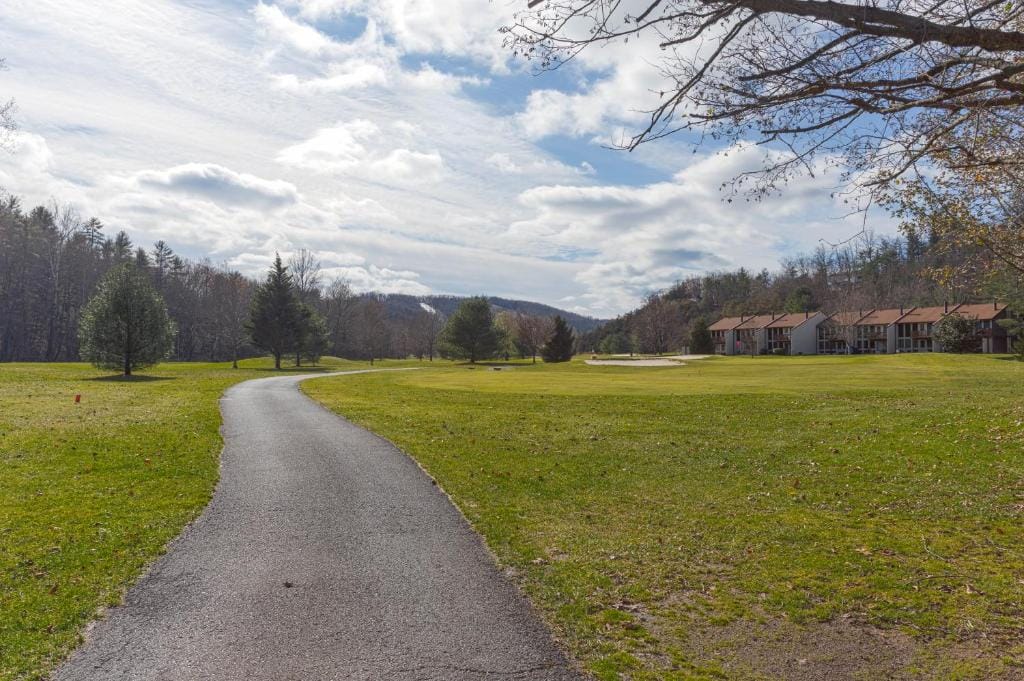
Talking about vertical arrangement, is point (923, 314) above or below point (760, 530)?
above

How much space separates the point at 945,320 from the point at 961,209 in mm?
66656

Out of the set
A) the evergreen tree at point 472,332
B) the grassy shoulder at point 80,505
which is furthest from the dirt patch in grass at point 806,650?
the evergreen tree at point 472,332

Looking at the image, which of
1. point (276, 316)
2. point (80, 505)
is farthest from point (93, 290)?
point (80, 505)

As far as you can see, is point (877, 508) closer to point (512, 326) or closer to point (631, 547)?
point (631, 547)

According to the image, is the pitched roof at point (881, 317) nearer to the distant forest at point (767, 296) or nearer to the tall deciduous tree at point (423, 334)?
the distant forest at point (767, 296)

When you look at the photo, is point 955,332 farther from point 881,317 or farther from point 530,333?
point 530,333

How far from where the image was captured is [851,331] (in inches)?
3108

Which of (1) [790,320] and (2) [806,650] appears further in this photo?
(1) [790,320]

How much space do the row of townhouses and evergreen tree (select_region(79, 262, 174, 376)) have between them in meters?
77.9

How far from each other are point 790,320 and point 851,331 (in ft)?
43.4

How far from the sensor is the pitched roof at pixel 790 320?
295ft

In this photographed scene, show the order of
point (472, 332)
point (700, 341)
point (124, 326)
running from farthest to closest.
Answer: point (700, 341) < point (472, 332) < point (124, 326)

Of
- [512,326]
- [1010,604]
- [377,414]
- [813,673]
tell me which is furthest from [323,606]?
[512,326]

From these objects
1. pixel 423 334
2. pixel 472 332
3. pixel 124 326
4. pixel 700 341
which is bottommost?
pixel 124 326
